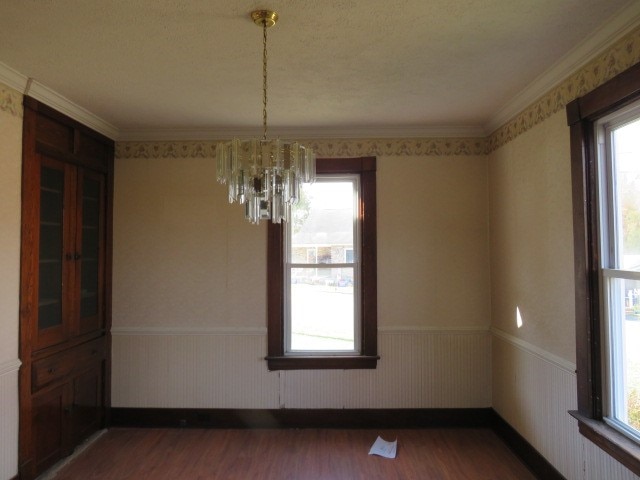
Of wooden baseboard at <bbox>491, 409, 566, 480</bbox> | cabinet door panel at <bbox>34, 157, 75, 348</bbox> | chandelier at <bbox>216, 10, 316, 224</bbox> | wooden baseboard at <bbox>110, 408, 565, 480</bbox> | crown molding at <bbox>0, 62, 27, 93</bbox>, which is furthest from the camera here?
wooden baseboard at <bbox>110, 408, 565, 480</bbox>

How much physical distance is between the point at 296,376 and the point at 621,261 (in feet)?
8.30

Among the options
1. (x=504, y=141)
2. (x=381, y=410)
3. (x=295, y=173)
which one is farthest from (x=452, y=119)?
(x=381, y=410)

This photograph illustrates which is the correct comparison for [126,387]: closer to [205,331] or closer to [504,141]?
[205,331]

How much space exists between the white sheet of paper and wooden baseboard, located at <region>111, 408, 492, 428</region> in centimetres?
25

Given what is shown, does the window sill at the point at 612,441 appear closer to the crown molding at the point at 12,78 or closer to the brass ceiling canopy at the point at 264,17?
the brass ceiling canopy at the point at 264,17

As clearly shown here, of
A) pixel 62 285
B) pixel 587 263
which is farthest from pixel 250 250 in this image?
pixel 587 263

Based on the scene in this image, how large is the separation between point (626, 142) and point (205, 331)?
3.24 metres

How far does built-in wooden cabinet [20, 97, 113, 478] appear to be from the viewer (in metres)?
2.59

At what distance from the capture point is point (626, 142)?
2004 mm

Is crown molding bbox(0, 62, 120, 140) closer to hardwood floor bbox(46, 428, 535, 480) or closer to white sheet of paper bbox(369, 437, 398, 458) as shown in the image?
hardwood floor bbox(46, 428, 535, 480)

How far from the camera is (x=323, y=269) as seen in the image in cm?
362

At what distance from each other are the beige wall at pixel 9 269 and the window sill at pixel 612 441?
10.9 feet

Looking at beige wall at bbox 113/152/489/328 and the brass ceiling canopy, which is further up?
the brass ceiling canopy

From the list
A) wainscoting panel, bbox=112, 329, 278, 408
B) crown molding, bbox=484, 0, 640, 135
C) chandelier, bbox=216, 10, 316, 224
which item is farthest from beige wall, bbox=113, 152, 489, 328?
chandelier, bbox=216, 10, 316, 224
